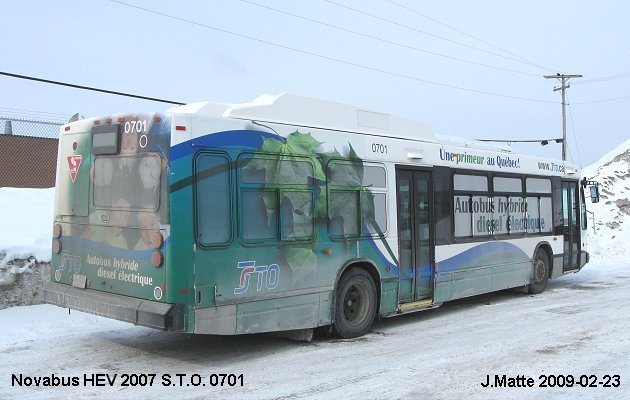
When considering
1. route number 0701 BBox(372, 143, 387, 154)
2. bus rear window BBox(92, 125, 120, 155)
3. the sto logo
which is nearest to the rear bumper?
the sto logo

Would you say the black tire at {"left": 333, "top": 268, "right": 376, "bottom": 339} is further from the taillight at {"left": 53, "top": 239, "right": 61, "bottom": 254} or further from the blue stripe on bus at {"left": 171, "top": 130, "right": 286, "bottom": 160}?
the taillight at {"left": 53, "top": 239, "right": 61, "bottom": 254}

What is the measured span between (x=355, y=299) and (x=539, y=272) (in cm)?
599

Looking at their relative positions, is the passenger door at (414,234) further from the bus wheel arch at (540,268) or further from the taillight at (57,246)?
the taillight at (57,246)

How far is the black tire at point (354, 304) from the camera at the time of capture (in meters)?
8.13

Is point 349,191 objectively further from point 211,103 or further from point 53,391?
point 53,391

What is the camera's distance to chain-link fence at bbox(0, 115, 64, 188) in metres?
17.0

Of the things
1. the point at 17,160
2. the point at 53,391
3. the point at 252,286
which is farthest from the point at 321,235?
the point at 17,160

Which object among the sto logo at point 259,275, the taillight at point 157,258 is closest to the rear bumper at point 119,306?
the taillight at point 157,258

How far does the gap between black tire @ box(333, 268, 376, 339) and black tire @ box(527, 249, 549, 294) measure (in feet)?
17.6

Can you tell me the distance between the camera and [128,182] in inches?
268

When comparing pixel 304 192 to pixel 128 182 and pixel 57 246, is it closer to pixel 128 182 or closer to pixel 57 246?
pixel 128 182

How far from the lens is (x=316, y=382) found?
243 inches

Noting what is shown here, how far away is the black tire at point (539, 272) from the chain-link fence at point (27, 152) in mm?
13196

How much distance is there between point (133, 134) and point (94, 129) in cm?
84
